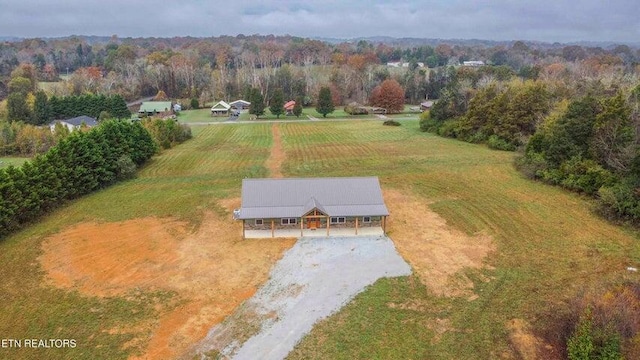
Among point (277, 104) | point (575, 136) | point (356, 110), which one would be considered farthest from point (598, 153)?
point (277, 104)

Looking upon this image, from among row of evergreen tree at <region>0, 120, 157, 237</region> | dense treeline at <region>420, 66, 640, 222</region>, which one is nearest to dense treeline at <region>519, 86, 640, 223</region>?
dense treeline at <region>420, 66, 640, 222</region>

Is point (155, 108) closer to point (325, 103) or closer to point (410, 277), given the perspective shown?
point (325, 103)

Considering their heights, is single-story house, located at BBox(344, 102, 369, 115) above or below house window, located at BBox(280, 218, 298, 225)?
above

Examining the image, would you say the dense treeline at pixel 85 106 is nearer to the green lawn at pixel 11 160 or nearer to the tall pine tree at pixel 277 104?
the green lawn at pixel 11 160

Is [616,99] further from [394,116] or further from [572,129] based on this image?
[394,116]

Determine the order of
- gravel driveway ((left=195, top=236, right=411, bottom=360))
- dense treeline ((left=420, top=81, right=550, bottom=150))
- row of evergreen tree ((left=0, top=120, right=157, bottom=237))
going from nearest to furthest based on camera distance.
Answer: gravel driveway ((left=195, top=236, right=411, bottom=360))
row of evergreen tree ((left=0, top=120, right=157, bottom=237))
dense treeline ((left=420, top=81, right=550, bottom=150))

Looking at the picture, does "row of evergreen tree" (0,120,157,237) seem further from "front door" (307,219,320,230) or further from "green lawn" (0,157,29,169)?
"front door" (307,219,320,230)

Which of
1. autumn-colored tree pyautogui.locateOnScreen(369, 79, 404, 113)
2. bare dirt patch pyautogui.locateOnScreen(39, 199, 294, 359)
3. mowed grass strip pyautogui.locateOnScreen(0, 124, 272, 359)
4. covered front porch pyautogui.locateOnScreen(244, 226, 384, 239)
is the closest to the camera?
mowed grass strip pyautogui.locateOnScreen(0, 124, 272, 359)

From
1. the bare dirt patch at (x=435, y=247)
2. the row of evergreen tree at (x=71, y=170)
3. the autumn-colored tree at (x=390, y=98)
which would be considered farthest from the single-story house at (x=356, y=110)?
the bare dirt patch at (x=435, y=247)
